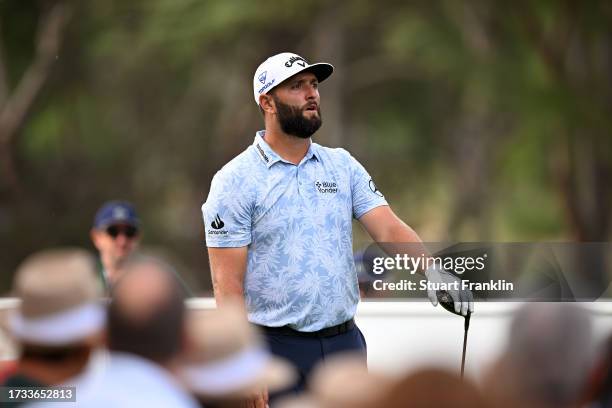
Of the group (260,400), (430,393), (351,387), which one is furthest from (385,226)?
(430,393)

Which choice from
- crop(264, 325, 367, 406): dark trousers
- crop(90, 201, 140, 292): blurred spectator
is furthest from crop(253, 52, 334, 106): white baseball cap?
crop(90, 201, 140, 292): blurred spectator

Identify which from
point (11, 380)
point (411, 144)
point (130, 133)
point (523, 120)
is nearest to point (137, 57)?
point (130, 133)

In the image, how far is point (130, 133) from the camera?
2297 centimetres

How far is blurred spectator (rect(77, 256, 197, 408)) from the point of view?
91.2 inches

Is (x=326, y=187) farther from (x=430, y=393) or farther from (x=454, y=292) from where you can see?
(x=430, y=393)

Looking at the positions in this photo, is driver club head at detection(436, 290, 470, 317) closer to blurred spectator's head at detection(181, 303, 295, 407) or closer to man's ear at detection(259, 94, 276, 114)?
man's ear at detection(259, 94, 276, 114)

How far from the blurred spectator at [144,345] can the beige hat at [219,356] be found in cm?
3

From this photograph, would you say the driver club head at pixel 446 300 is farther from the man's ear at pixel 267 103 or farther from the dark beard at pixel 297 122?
the man's ear at pixel 267 103

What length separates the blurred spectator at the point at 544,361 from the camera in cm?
218

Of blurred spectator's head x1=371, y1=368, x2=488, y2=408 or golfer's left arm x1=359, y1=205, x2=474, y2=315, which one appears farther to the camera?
golfer's left arm x1=359, y1=205, x2=474, y2=315

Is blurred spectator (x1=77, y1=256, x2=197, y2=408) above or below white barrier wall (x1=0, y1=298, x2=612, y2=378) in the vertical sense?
above

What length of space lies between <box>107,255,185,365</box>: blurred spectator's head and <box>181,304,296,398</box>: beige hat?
0.14 ft

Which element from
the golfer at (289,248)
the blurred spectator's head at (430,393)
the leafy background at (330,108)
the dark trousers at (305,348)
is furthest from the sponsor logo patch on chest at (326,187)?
the leafy background at (330,108)

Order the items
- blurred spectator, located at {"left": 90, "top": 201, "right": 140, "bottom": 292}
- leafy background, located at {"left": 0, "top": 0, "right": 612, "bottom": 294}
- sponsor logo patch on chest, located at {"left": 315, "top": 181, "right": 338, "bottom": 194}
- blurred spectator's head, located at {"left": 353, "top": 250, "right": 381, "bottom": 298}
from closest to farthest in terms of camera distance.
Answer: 1. sponsor logo patch on chest, located at {"left": 315, "top": 181, "right": 338, "bottom": 194}
2. blurred spectator's head, located at {"left": 353, "top": 250, "right": 381, "bottom": 298}
3. blurred spectator, located at {"left": 90, "top": 201, "right": 140, "bottom": 292}
4. leafy background, located at {"left": 0, "top": 0, "right": 612, "bottom": 294}
